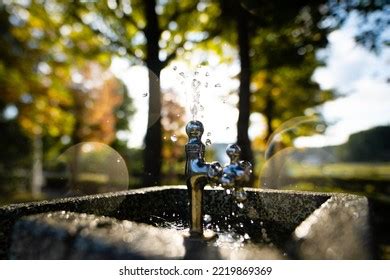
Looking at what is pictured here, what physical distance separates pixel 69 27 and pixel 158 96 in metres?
3.07

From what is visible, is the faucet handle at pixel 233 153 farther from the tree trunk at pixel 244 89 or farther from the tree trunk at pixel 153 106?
the tree trunk at pixel 153 106

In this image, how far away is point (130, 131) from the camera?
31.2m

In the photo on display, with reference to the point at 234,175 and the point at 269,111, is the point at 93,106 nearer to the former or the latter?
the point at 269,111

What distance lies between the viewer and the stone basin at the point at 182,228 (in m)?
1.29

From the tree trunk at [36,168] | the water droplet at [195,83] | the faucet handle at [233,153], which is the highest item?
the water droplet at [195,83]

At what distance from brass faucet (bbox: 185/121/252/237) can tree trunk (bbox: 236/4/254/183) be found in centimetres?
477

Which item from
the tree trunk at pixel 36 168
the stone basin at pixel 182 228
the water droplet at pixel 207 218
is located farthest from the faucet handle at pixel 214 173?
the tree trunk at pixel 36 168

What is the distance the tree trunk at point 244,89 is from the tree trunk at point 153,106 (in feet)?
5.71

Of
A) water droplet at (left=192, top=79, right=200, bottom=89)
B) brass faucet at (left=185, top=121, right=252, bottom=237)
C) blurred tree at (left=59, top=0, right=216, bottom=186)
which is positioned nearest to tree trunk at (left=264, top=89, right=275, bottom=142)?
blurred tree at (left=59, top=0, right=216, bottom=186)

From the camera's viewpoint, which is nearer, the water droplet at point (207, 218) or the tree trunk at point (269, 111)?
the water droplet at point (207, 218)

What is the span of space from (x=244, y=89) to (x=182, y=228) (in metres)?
4.79

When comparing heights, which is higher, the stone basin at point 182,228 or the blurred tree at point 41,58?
the blurred tree at point 41,58

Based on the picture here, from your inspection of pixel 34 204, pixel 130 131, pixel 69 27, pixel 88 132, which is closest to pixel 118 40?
pixel 69 27

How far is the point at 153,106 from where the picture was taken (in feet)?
24.2
